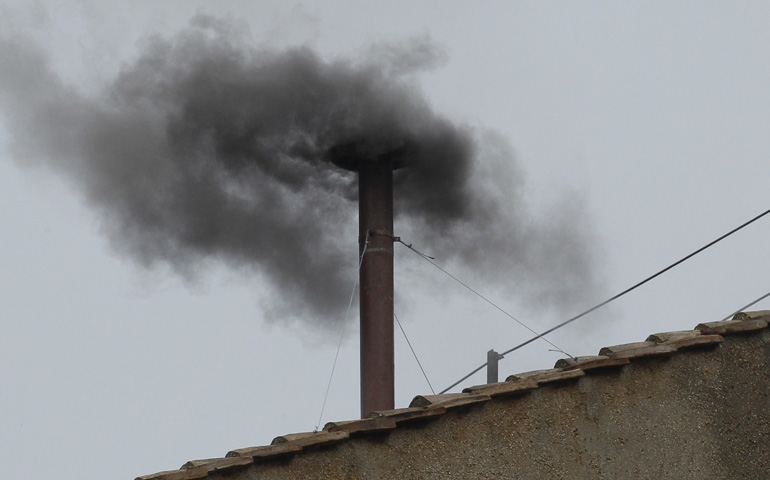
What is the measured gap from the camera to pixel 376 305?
11906mm

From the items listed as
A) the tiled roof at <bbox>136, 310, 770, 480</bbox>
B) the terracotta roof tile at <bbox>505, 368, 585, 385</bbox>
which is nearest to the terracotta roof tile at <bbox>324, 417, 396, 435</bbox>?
the tiled roof at <bbox>136, 310, 770, 480</bbox>

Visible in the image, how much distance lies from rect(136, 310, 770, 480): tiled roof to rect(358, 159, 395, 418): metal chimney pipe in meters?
5.75

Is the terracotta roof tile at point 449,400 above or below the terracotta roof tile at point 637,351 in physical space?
below

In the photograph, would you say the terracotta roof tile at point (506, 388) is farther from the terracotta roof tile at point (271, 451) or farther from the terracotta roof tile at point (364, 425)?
the terracotta roof tile at point (271, 451)

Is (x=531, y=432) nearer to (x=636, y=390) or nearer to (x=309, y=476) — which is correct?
(x=636, y=390)

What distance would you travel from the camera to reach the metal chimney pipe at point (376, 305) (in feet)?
38.6

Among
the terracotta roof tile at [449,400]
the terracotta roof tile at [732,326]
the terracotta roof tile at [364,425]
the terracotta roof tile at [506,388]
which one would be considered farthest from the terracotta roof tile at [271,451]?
the terracotta roof tile at [732,326]

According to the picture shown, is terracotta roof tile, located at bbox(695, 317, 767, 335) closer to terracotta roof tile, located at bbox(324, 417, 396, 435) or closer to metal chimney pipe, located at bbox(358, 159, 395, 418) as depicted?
terracotta roof tile, located at bbox(324, 417, 396, 435)

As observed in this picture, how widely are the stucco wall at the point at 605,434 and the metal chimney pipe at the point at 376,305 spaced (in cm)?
583

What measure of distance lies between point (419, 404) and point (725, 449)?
1.99 metres

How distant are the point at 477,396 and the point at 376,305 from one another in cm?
622

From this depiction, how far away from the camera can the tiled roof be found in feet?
17.4

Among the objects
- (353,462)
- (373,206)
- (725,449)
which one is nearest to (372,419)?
(353,462)

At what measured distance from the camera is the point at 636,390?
20.1 ft
